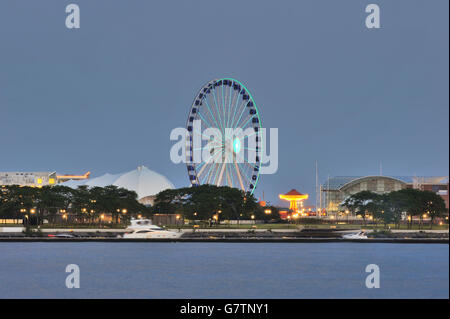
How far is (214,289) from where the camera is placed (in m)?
51.6

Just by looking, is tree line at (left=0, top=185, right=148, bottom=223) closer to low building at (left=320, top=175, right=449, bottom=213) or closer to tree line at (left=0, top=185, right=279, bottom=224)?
tree line at (left=0, top=185, right=279, bottom=224)

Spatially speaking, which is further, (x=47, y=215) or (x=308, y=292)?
(x=47, y=215)

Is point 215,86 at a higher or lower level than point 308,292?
higher

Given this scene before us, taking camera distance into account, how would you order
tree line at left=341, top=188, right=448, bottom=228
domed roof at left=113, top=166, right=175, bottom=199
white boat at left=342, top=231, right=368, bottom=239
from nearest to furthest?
white boat at left=342, top=231, right=368, bottom=239 → tree line at left=341, top=188, right=448, bottom=228 → domed roof at left=113, top=166, right=175, bottom=199

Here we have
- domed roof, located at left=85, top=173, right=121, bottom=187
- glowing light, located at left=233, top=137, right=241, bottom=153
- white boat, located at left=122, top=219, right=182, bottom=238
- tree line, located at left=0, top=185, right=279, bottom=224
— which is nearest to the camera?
white boat, located at left=122, top=219, right=182, bottom=238

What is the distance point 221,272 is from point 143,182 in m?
128

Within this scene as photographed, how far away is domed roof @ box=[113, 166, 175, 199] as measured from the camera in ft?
609

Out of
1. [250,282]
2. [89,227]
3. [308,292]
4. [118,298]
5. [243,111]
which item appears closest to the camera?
[118,298]

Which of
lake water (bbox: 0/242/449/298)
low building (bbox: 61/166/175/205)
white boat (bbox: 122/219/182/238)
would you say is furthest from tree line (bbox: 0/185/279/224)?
low building (bbox: 61/166/175/205)

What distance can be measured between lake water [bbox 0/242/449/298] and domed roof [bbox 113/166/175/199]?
332 feet

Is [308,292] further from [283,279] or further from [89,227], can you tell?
[89,227]

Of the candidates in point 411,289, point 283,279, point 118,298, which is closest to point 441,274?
point 411,289

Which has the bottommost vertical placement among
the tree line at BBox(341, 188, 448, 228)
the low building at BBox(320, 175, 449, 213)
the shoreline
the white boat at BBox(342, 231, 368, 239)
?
the shoreline
